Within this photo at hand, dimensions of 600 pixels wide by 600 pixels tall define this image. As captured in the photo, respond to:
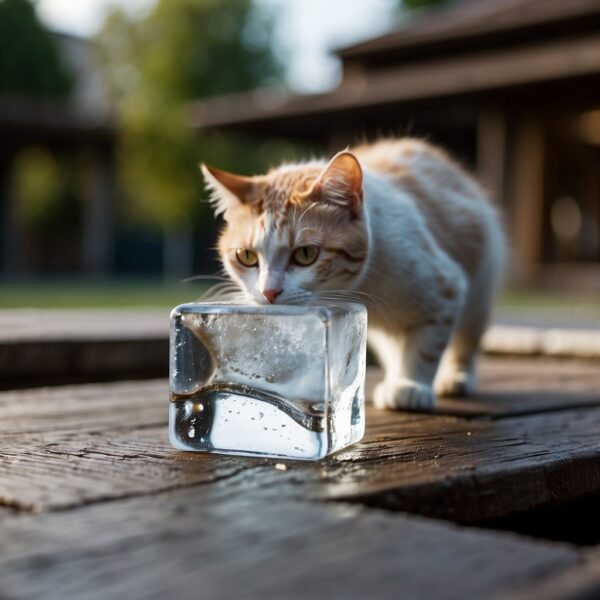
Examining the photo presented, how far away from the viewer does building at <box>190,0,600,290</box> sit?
33.2 ft

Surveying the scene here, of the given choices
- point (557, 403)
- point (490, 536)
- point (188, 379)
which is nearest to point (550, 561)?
point (490, 536)

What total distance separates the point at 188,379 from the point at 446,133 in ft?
46.6

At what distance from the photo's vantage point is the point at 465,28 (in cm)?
1062

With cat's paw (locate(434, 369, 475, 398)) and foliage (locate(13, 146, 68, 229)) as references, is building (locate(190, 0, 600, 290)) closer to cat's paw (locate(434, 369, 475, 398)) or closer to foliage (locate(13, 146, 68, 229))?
cat's paw (locate(434, 369, 475, 398))

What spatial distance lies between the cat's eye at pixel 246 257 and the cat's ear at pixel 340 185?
0.20 m

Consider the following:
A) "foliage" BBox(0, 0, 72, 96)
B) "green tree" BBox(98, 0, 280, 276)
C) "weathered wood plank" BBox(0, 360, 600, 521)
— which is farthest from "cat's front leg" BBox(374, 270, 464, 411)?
"foliage" BBox(0, 0, 72, 96)

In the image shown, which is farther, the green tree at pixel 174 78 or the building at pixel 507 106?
the green tree at pixel 174 78

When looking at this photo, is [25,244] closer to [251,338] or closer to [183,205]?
[183,205]

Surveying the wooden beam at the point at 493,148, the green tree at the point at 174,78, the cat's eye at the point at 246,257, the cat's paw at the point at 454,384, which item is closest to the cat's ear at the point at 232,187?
the cat's eye at the point at 246,257

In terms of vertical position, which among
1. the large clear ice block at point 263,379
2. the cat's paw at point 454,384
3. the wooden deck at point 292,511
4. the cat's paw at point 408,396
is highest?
the large clear ice block at point 263,379

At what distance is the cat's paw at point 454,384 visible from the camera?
2777 mm

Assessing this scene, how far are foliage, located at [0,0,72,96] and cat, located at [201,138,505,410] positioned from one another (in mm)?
25659

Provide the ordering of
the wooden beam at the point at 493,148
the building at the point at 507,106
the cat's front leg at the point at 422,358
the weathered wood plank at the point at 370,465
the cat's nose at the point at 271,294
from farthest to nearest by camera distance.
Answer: the wooden beam at the point at 493,148, the building at the point at 507,106, the cat's front leg at the point at 422,358, the cat's nose at the point at 271,294, the weathered wood plank at the point at 370,465

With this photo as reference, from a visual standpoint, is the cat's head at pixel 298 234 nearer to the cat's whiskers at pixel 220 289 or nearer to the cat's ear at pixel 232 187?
the cat's ear at pixel 232 187
